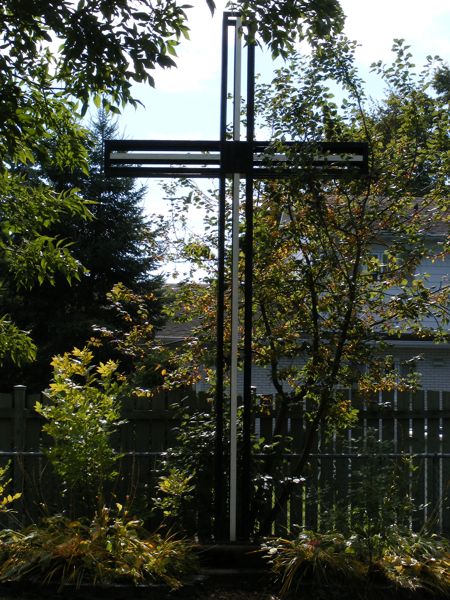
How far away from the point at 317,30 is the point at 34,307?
1811 centimetres

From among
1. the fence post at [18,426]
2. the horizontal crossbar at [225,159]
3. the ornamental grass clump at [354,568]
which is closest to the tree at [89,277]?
the fence post at [18,426]

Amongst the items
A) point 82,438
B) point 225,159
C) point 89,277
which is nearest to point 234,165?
point 225,159

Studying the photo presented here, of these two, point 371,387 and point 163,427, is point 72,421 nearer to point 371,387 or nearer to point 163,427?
point 163,427

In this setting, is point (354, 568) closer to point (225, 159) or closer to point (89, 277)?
point (225, 159)

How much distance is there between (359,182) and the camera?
6.96 m

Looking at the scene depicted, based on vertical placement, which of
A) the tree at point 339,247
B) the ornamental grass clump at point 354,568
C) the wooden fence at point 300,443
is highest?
the tree at point 339,247

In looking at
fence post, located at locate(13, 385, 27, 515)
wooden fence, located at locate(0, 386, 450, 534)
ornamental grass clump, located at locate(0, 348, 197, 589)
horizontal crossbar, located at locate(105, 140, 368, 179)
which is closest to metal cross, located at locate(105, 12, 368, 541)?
horizontal crossbar, located at locate(105, 140, 368, 179)

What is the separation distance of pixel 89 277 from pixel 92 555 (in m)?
18.1

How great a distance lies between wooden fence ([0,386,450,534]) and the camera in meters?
7.54

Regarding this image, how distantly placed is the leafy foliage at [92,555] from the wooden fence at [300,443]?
1356 mm

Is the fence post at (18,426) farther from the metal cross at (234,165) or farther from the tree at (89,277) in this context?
the tree at (89,277)

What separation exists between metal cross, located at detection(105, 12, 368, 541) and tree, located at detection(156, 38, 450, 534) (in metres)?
0.24

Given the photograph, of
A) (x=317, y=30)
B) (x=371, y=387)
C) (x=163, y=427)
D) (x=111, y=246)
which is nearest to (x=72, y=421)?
(x=163, y=427)

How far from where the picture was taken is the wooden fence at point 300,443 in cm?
754
